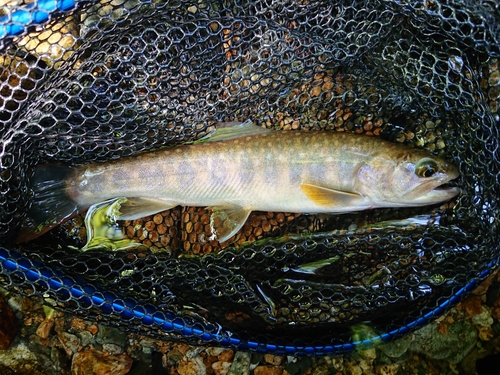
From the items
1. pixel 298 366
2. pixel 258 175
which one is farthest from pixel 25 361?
pixel 258 175

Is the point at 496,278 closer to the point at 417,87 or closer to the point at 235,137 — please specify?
the point at 417,87

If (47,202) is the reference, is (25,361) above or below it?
below

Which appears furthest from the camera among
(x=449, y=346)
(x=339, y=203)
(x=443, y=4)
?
(x=449, y=346)

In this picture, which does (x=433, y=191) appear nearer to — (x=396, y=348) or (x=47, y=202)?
(x=396, y=348)

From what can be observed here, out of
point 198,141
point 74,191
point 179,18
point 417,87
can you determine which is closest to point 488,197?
point 417,87

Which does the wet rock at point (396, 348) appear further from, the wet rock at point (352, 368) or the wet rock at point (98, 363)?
the wet rock at point (98, 363)

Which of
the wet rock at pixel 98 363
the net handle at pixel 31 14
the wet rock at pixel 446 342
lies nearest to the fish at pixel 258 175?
the net handle at pixel 31 14
